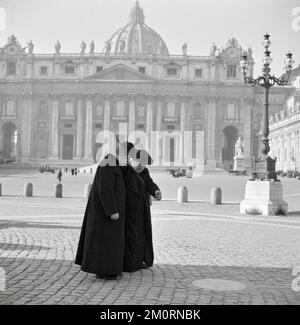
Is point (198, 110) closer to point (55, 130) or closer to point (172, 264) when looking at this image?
point (55, 130)

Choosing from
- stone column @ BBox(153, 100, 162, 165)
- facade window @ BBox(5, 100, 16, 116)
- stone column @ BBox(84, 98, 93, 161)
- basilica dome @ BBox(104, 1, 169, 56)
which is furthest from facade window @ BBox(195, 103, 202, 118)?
facade window @ BBox(5, 100, 16, 116)

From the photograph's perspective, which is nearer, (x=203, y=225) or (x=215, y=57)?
(x=203, y=225)

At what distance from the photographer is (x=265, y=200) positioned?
16.0 meters

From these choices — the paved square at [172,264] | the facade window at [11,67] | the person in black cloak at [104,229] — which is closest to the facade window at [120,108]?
the facade window at [11,67]

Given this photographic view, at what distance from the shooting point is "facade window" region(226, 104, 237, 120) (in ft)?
251

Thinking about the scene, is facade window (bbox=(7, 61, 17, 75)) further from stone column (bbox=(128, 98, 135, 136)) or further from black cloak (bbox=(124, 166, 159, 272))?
black cloak (bbox=(124, 166, 159, 272))

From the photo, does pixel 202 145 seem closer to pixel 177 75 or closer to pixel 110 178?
pixel 177 75

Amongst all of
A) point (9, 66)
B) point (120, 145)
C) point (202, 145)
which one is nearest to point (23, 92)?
point (9, 66)

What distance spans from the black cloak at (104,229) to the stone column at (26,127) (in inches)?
2757

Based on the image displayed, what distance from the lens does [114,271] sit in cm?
645

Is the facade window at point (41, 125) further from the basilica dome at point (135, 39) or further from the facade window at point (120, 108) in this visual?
the basilica dome at point (135, 39)

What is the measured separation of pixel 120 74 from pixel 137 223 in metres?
70.0
